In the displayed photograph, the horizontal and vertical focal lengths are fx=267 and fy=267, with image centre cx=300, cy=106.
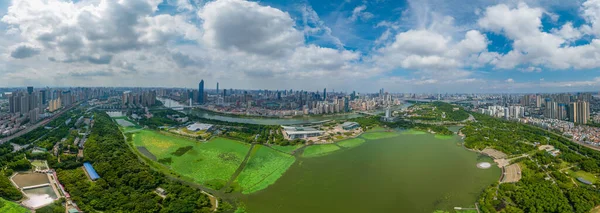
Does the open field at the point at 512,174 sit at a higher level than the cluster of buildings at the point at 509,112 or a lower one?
lower

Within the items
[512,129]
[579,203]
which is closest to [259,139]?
[579,203]

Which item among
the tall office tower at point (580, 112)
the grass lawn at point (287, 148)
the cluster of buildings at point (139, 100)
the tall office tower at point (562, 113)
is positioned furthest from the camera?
the cluster of buildings at point (139, 100)

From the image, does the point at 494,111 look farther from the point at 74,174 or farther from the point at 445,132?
the point at 74,174

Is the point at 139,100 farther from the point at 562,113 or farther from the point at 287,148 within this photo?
the point at 562,113

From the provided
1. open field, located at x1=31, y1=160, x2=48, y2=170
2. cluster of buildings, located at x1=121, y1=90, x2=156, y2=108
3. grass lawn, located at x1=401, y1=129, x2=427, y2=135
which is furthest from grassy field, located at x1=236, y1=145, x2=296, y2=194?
cluster of buildings, located at x1=121, y1=90, x2=156, y2=108

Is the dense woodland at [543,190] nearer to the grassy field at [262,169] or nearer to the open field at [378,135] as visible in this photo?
the open field at [378,135]

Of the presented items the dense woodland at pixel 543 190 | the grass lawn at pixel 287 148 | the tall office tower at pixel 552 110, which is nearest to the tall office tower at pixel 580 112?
the tall office tower at pixel 552 110
